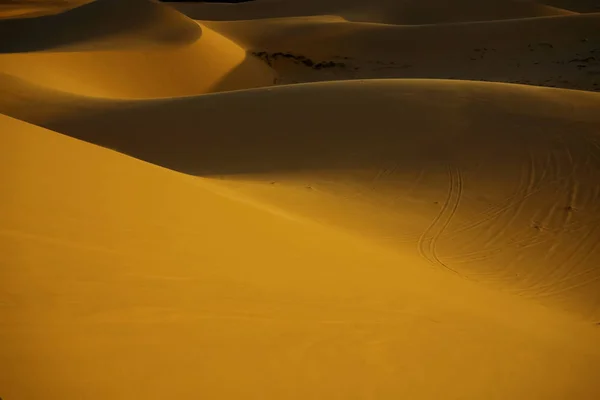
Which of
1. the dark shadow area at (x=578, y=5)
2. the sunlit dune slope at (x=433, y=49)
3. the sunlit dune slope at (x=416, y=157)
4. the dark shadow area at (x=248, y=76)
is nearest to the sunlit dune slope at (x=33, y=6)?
the sunlit dune slope at (x=433, y=49)

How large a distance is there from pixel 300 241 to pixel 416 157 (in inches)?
182

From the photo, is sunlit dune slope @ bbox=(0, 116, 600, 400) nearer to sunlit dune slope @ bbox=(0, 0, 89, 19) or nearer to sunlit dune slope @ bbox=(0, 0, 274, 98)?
sunlit dune slope @ bbox=(0, 0, 274, 98)

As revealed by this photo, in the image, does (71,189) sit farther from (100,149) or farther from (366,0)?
(366,0)

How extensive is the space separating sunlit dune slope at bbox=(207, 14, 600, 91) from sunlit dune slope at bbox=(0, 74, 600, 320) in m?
10.5

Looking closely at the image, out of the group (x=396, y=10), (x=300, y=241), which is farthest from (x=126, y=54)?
(x=396, y=10)

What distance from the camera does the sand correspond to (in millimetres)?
2688

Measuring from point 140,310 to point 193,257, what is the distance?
100 centimetres

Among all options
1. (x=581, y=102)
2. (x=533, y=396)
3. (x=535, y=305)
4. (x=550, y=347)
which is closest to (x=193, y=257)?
(x=533, y=396)

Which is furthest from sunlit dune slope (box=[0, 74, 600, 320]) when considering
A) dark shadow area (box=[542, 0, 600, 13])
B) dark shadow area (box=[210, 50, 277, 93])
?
dark shadow area (box=[542, 0, 600, 13])

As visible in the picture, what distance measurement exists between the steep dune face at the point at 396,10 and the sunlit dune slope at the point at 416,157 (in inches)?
877

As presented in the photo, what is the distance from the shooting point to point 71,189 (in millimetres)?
4312

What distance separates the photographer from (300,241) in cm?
517

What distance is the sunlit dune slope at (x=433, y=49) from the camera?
70.7 feet

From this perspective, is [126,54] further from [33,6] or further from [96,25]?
[33,6]
